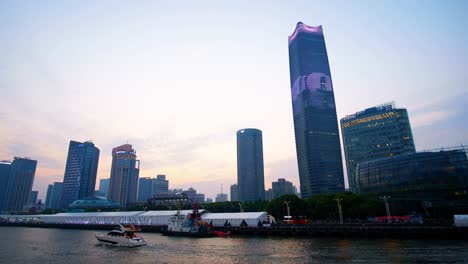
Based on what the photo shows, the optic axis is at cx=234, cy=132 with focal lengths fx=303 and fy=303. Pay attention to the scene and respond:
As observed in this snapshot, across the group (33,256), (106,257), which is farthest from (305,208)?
(33,256)

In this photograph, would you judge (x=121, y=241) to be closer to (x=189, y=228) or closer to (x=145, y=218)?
(x=189, y=228)

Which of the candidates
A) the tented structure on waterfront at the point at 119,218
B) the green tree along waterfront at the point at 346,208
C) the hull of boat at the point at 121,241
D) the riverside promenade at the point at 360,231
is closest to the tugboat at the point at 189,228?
the riverside promenade at the point at 360,231

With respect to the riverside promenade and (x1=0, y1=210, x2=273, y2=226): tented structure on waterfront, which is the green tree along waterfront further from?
the riverside promenade

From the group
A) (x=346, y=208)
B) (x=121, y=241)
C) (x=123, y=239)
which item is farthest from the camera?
(x=346, y=208)

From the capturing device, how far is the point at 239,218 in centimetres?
11594

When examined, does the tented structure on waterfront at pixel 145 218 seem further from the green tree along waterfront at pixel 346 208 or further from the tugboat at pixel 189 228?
the green tree along waterfront at pixel 346 208

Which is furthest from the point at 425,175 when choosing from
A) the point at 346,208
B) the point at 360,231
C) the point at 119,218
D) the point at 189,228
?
the point at 119,218

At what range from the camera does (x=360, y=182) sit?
195500 mm

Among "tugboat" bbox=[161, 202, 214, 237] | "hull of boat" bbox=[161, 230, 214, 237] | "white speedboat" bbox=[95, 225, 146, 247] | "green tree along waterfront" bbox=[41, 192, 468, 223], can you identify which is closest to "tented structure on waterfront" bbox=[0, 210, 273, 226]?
"tugboat" bbox=[161, 202, 214, 237]

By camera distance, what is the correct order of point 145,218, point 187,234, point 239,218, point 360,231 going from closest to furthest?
point 360,231, point 187,234, point 239,218, point 145,218

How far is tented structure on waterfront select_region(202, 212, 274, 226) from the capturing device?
11181cm

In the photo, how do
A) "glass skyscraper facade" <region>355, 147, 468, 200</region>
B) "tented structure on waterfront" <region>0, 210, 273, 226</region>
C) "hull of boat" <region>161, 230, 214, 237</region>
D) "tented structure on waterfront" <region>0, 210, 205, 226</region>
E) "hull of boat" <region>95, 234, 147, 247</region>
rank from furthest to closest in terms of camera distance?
"glass skyscraper facade" <region>355, 147, 468, 200</region> < "tented structure on waterfront" <region>0, 210, 205, 226</region> < "tented structure on waterfront" <region>0, 210, 273, 226</region> < "hull of boat" <region>161, 230, 214, 237</region> < "hull of boat" <region>95, 234, 147, 247</region>

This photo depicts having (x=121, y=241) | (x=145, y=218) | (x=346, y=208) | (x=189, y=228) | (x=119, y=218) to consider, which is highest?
(x=346, y=208)

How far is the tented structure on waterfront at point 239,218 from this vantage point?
367 ft
